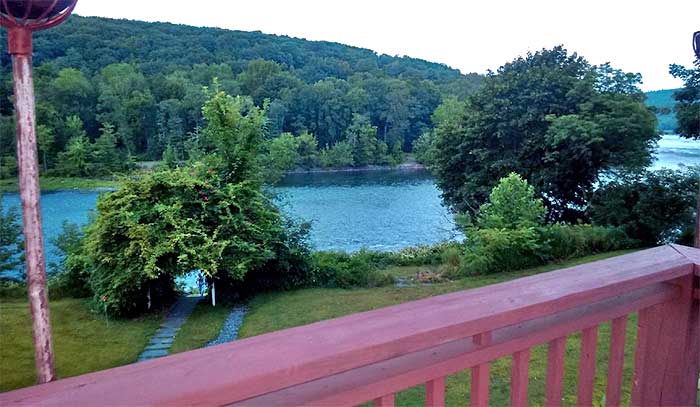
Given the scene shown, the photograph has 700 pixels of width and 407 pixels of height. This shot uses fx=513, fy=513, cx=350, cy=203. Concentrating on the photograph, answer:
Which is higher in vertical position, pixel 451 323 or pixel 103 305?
pixel 451 323

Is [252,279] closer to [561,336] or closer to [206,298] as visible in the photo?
[206,298]

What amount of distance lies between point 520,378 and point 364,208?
14093mm

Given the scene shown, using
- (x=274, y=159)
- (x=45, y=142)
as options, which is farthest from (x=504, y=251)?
(x=45, y=142)

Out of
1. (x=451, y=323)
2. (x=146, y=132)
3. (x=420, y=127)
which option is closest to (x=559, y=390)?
(x=451, y=323)

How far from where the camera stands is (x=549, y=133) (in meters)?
10.2

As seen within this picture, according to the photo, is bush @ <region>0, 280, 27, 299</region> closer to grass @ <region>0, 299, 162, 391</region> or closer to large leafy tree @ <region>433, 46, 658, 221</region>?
grass @ <region>0, 299, 162, 391</region>

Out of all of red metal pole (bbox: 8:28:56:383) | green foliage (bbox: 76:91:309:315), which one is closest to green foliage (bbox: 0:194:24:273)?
green foliage (bbox: 76:91:309:315)

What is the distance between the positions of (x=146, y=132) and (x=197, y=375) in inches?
255

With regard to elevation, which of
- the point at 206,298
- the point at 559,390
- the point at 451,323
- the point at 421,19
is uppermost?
the point at 421,19

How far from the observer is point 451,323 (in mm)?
555

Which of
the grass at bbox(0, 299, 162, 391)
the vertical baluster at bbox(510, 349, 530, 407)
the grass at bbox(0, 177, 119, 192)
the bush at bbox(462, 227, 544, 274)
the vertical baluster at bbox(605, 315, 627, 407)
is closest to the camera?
the vertical baluster at bbox(510, 349, 530, 407)

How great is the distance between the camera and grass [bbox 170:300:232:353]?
607 cm

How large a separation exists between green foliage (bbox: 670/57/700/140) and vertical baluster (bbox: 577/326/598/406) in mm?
8289

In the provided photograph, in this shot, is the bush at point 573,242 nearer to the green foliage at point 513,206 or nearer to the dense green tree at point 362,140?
the green foliage at point 513,206
